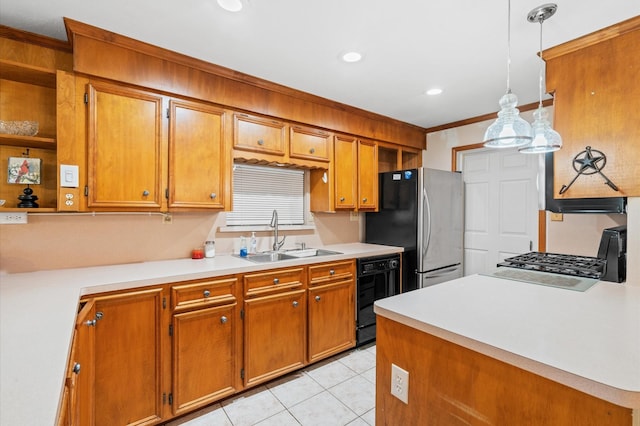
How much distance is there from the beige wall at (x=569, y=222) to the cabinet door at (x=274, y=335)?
2061 mm

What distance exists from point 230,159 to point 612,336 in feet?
7.79

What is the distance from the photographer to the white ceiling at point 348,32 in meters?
1.66

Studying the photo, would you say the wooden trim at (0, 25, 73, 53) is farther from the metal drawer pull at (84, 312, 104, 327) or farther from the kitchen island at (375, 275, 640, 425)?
the kitchen island at (375, 275, 640, 425)

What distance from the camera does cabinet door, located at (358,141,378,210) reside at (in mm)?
3383

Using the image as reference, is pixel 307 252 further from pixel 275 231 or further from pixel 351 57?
pixel 351 57

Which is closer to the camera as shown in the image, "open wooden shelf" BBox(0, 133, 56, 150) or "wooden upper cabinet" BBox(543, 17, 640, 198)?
"wooden upper cabinet" BBox(543, 17, 640, 198)

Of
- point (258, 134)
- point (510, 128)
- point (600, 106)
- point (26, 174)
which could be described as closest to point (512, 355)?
point (510, 128)

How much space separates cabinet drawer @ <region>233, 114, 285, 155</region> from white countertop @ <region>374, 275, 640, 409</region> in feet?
5.83

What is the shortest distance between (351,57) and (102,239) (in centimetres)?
221

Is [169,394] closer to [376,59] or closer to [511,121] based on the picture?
[511,121]

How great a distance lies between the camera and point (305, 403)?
2143 mm

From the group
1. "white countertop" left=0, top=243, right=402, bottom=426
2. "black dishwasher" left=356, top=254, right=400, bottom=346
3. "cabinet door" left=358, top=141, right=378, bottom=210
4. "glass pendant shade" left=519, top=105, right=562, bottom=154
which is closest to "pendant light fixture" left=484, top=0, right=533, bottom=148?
"glass pendant shade" left=519, top=105, right=562, bottom=154

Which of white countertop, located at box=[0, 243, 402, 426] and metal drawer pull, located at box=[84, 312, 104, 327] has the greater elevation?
white countertop, located at box=[0, 243, 402, 426]

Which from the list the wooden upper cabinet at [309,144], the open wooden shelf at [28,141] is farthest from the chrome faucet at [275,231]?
the open wooden shelf at [28,141]
